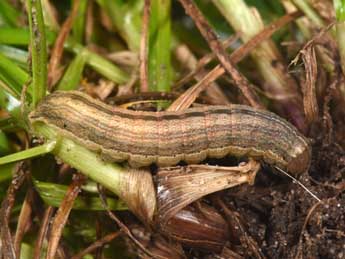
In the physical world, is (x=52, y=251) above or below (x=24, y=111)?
below

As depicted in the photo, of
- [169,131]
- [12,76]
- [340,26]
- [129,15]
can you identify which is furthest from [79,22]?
[340,26]

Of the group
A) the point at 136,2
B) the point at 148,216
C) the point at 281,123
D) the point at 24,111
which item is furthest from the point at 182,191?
the point at 136,2

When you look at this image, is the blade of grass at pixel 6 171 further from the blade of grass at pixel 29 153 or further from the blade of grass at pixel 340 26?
the blade of grass at pixel 340 26

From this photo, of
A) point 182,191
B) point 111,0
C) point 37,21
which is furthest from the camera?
point 111,0

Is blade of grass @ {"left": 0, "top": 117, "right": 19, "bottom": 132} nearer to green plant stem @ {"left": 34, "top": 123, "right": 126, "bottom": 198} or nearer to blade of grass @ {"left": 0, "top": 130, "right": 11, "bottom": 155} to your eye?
blade of grass @ {"left": 0, "top": 130, "right": 11, "bottom": 155}

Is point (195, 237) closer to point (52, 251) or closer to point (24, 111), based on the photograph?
point (52, 251)
